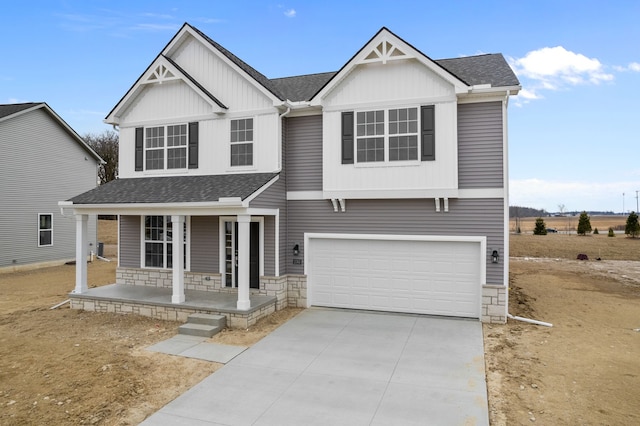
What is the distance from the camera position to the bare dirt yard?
17.8 feet

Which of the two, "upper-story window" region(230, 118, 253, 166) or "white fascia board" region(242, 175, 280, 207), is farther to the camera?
"upper-story window" region(230, 118, 253, 166)

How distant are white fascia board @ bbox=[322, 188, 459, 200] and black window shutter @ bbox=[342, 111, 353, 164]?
3.04ft

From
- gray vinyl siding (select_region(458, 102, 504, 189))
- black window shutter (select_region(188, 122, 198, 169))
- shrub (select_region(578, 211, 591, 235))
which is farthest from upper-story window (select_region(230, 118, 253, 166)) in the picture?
shrub (select_region(578, 211, 591, 235))

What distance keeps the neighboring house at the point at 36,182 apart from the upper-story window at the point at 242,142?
10368mm

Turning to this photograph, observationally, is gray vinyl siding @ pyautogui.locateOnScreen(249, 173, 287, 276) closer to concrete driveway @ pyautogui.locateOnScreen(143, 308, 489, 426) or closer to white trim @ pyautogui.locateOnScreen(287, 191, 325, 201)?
white trim @ pyautogui.locateOnScreen(287, 191, 325, 201)

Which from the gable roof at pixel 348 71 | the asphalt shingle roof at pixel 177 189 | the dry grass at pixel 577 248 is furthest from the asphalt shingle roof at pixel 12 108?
the dry grass at pixel 577 248

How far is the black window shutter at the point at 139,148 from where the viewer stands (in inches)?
501

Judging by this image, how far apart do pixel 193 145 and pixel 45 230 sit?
1434 centimetres

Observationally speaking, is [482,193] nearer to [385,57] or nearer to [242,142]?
[385,57]

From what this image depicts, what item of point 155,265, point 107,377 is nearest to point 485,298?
point 107,377

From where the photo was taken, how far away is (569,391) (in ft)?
19.5

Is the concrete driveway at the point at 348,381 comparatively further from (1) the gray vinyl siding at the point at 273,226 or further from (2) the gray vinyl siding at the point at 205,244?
(2) the gray vinyl siding at the point at 205,244

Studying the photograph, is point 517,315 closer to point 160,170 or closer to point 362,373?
point 362,373

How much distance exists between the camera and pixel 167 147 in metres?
12.5
